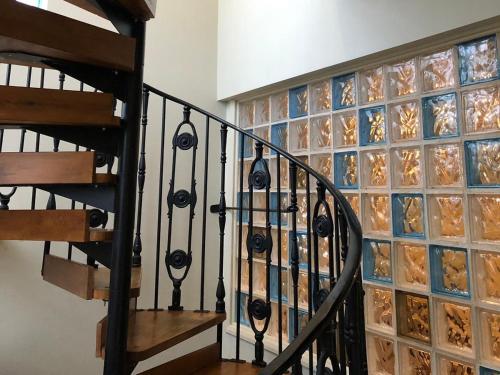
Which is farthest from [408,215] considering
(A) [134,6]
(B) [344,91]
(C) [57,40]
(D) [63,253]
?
(D) [63,253]

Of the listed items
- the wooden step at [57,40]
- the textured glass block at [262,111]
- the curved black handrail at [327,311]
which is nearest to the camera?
the curved black handrail at [327,311]

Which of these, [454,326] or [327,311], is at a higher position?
[327,311]

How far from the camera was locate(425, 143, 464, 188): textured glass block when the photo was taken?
5.19ft

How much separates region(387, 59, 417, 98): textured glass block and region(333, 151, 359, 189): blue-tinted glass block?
1.31 feet

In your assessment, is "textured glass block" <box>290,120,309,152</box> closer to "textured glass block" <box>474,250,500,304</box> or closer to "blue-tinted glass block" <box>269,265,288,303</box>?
"blue-tinted glass block" <box>269,265,288,303</box>

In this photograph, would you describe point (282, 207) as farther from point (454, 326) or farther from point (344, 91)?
point (454, 326)

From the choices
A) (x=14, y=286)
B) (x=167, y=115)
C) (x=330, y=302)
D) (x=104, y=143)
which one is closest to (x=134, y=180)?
(x=104, y=143)

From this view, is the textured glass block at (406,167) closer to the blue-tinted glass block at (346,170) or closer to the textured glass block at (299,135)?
the blue-tinted glass block at (346,170)

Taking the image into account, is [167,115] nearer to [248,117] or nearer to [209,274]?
[248,117]

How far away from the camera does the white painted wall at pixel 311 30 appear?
63.7 inches

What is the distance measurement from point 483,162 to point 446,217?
0.99ft

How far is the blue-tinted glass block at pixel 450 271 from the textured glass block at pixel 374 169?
42cm

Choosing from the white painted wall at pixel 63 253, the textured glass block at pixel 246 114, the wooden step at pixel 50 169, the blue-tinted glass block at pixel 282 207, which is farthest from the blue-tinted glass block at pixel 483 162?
the white painted wall at pixel 63 253

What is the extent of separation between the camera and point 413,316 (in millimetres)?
1649
